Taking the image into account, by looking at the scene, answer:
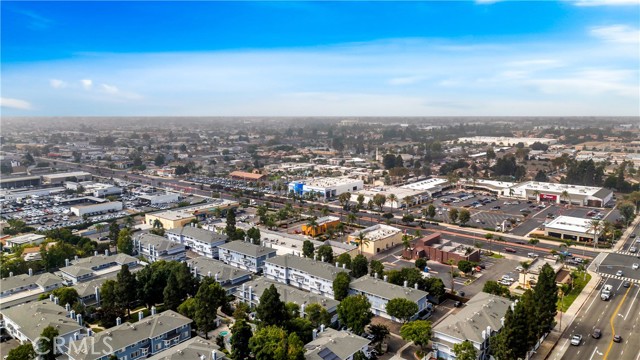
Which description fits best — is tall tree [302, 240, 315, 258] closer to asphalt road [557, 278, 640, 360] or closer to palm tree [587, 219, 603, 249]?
asphalt road [557, 278, 640, 360]

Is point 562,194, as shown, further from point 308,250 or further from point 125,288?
point 125,288

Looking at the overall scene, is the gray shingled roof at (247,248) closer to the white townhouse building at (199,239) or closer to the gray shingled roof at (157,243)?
the white townhouse building at (199,239)

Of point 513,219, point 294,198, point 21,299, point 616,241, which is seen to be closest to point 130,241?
point 21,299

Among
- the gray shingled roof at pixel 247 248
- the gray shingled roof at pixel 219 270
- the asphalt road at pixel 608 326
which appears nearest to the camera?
the asphalt road at pixel 608 326

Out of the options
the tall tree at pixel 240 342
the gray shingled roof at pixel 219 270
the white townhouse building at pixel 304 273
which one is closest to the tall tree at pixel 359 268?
the white townhouse building at pixel 304 273

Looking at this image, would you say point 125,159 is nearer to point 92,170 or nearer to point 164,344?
point 92,170

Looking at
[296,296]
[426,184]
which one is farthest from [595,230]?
[426,184]

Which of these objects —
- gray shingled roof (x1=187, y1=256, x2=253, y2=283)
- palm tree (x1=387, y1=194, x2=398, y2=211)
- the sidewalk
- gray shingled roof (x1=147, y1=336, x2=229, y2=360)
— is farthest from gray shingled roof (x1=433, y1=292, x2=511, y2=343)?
palm tree (x1=387, y1=194, x2=398, y2=211)
